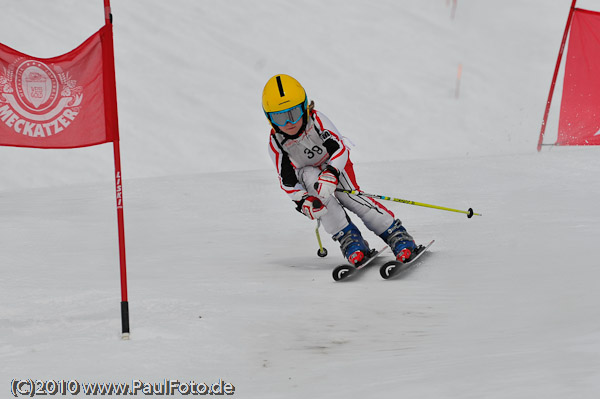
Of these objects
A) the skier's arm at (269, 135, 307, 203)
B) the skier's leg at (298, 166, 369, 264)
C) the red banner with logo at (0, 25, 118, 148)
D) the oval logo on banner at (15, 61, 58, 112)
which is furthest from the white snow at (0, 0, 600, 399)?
the oval logo on banner at (15, 61, 58, 112)

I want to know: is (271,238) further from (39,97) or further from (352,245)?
(39,97)

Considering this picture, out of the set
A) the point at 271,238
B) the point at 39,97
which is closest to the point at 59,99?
the point at 39,97

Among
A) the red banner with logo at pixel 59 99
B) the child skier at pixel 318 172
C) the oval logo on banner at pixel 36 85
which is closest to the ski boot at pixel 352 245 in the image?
the child skier at pixel 318 172

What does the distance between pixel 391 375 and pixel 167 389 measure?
93cm

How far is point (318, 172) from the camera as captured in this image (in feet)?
20.3

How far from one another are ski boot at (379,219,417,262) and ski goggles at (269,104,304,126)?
114 cm

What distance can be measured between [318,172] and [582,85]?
6.60m

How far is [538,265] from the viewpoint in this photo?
221 inches

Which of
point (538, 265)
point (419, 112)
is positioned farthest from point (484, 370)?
point (419, 112)

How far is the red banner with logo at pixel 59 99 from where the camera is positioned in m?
4.41

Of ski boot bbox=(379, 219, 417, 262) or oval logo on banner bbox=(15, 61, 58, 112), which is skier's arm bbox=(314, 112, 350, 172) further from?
oval logo on banner bbox=(15, 61, 58, 112)

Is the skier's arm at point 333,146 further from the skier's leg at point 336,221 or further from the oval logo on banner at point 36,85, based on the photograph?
Answer: the oval logo on banner at point 36,85

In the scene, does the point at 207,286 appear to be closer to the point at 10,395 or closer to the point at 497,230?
the point at 10,395

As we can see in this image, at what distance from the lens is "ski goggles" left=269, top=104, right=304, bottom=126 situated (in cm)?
581
